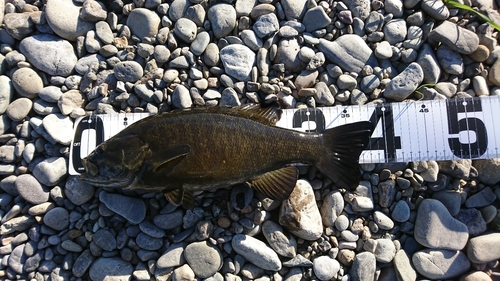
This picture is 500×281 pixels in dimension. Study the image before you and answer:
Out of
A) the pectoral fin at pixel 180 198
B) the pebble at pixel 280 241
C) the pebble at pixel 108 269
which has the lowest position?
the pebble at pixel 108 269

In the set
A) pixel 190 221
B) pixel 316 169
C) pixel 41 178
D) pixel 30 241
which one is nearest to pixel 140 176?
pixel 190 221

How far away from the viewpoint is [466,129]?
4.15 metres

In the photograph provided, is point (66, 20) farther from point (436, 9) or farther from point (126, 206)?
point (436, 9)

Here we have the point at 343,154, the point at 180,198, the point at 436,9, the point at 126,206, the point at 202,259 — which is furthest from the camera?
the point at 436,9

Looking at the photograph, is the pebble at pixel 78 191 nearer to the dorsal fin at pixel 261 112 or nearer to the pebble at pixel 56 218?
the pebble at pixel 56 218

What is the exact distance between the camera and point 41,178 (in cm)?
421

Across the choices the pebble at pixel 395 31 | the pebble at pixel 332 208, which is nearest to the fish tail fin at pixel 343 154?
the pebble at pixel 332 208

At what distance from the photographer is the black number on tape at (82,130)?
165 inches

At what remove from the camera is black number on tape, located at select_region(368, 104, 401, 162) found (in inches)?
164

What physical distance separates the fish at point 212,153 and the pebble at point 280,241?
48cm

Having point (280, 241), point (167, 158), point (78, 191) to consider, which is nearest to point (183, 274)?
point (280, 241)

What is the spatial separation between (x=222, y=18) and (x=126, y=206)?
274 cm

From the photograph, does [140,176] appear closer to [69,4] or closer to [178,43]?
[178,43]

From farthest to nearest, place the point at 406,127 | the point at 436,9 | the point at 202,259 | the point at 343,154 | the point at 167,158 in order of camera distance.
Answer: the point at 436,9 < the point at 406,127 < the point at 202,259 < the point at 343,154 < the point at 167,158
